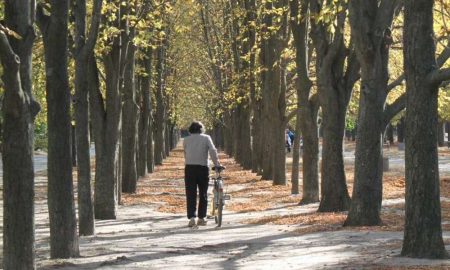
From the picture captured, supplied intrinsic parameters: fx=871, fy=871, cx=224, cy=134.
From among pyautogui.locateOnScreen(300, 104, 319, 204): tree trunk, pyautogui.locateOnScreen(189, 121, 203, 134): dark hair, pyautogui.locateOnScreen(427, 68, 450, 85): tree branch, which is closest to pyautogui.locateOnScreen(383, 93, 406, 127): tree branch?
pyautogui.locateOnScreen(189, 121, 203, 134): dark hair

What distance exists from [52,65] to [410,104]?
430 cm

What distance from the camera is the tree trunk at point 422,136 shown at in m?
9.84

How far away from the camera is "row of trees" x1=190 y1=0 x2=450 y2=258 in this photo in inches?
389

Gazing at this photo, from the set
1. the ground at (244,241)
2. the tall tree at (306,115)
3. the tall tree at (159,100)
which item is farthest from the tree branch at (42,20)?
the tall tree at (159,100)

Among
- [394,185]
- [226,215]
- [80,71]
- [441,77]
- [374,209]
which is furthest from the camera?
[394,185]

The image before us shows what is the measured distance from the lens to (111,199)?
58.3 feet

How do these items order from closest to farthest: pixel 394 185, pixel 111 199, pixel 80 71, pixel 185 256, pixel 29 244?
pixel 29 244
pixel 185 256
pixel 80 71
pixel 111 199
pixel 394 185

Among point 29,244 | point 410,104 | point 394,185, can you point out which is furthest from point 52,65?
point 394,185

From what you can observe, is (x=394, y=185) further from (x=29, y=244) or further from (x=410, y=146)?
(x=29, y=244)

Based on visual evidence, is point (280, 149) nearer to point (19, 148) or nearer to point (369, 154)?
point (369, 154)

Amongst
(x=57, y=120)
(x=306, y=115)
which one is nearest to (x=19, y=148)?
(x=57, y=120)

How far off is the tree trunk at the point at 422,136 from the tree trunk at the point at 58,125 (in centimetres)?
411

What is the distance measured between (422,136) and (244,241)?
4345 mm

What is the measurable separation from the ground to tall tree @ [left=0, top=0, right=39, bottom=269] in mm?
1524
